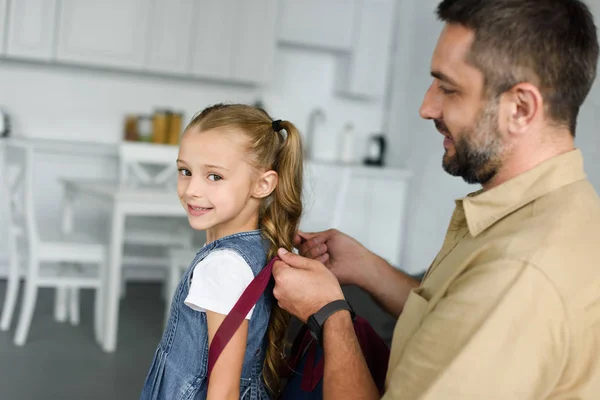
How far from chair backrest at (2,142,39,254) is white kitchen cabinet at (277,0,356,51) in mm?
2160

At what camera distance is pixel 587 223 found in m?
1.05

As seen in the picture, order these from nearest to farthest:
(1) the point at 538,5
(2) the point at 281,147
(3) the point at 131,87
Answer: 1. (1) the point at 538,5
2. (2) the point at 281,147
3. (3) the point at 131,87

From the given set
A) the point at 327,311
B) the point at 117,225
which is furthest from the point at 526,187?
the point at 117,225

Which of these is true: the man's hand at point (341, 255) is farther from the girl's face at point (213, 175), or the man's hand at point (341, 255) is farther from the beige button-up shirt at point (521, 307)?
the beige button-up shirt at point (521, 307)

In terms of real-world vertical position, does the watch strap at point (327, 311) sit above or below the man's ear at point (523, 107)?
below

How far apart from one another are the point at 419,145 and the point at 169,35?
1918mm

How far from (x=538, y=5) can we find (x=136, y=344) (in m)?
2.79

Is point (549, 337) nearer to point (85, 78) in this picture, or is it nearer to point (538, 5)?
point (538, 5)

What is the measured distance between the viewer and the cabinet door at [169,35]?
458 cm

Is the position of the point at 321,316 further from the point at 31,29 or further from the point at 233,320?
the point at 31,29

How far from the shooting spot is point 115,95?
482 centimetres

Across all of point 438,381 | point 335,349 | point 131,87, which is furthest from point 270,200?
point 131,87

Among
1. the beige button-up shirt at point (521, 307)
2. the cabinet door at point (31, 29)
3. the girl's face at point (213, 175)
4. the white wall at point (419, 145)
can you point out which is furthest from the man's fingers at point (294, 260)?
the cabinet door at point (31, 29)

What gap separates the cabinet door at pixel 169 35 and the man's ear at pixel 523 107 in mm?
3801
